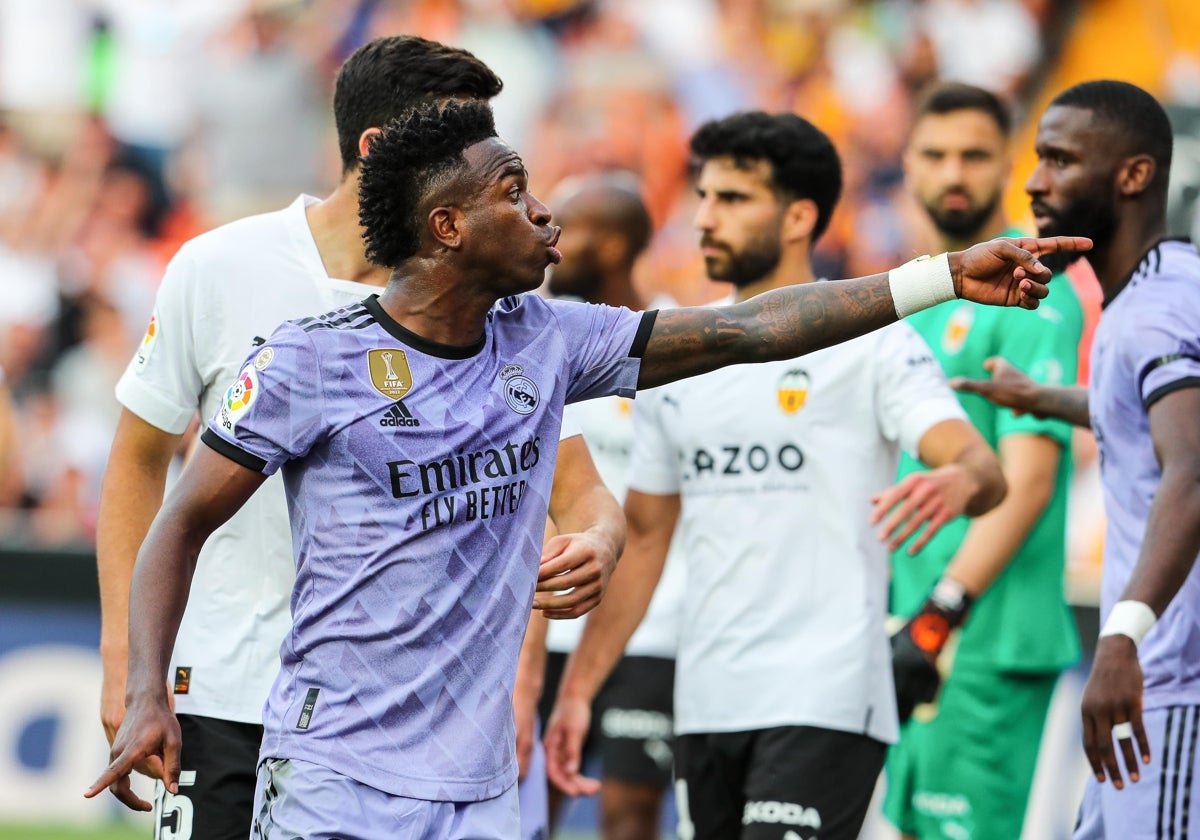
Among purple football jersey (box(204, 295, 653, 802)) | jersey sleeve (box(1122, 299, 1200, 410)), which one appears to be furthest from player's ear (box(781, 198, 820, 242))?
purple football jersey (box(204, 295, 653, 802))

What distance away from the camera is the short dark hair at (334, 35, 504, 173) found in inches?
177

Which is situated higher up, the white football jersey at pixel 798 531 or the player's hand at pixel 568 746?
the white football jersey at pixel 798 531

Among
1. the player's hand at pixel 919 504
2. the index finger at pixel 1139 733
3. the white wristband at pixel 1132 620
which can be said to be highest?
the player's hand at pixel 919 504

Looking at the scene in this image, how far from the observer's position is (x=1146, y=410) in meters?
4.77

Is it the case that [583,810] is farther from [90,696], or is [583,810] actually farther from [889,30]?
[889,30]

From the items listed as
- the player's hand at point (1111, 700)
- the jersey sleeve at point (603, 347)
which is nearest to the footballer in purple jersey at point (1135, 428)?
the player's hand at point (1111, 700)

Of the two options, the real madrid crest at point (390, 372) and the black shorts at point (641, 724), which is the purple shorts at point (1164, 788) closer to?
the real madrid crest at point (390, 372)

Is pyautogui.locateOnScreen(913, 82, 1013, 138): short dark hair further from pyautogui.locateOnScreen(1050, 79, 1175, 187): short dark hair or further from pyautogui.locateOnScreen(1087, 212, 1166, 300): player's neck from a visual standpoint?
pyautogui.locateOnScreen(1087, 212, 1166, 300): player's neck

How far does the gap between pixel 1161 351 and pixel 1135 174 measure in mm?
751

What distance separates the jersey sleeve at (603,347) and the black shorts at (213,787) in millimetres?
1298

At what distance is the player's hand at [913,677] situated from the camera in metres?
5.98

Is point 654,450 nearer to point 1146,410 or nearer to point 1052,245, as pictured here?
point 1146,410

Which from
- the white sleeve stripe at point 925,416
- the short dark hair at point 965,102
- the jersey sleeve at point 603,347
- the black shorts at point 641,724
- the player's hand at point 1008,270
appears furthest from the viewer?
the black shorts at point 641,724

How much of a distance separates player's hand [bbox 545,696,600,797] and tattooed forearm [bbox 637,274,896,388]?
1714 mm
